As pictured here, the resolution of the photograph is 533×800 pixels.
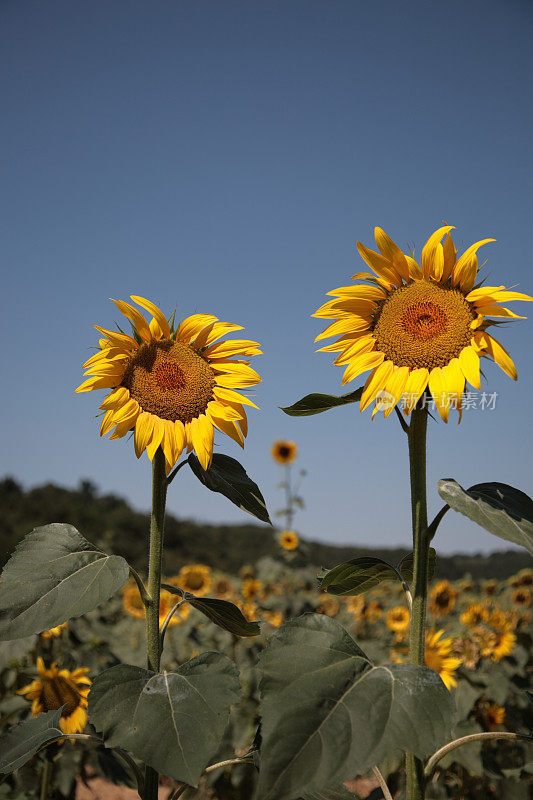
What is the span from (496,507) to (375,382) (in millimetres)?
414

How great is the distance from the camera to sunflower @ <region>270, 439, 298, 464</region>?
264 inches

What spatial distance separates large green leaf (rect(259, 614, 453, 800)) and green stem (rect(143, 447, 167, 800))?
399mm

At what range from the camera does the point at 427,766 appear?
147 centimetres

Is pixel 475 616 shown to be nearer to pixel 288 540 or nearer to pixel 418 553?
pixel 288 540

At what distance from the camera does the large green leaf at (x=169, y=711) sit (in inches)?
51.3

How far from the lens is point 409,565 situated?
1.88 meters

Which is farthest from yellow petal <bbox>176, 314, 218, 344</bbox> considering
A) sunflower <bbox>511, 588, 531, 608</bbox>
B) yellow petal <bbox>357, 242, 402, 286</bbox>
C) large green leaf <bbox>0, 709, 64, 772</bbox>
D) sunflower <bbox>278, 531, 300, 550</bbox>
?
sunflower <bbox>511, 588, 531, 608</bbox>

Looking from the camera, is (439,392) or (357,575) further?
(357,575)

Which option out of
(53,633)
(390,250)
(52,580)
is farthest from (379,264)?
(53,633)

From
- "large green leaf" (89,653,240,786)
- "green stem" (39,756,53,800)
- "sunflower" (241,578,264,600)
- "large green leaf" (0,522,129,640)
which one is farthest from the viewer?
"sunflower" (241,578,264,600)

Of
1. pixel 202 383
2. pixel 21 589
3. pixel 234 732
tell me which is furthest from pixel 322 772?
pixel 234 732

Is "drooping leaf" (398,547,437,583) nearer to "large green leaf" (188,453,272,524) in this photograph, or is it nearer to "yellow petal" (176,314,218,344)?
"large green leaf" (188,453,272,524)

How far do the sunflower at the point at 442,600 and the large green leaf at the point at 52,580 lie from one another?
4.58 metres

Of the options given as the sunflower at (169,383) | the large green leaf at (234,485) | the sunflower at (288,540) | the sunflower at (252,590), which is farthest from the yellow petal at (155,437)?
the sunflower at (252,590)
